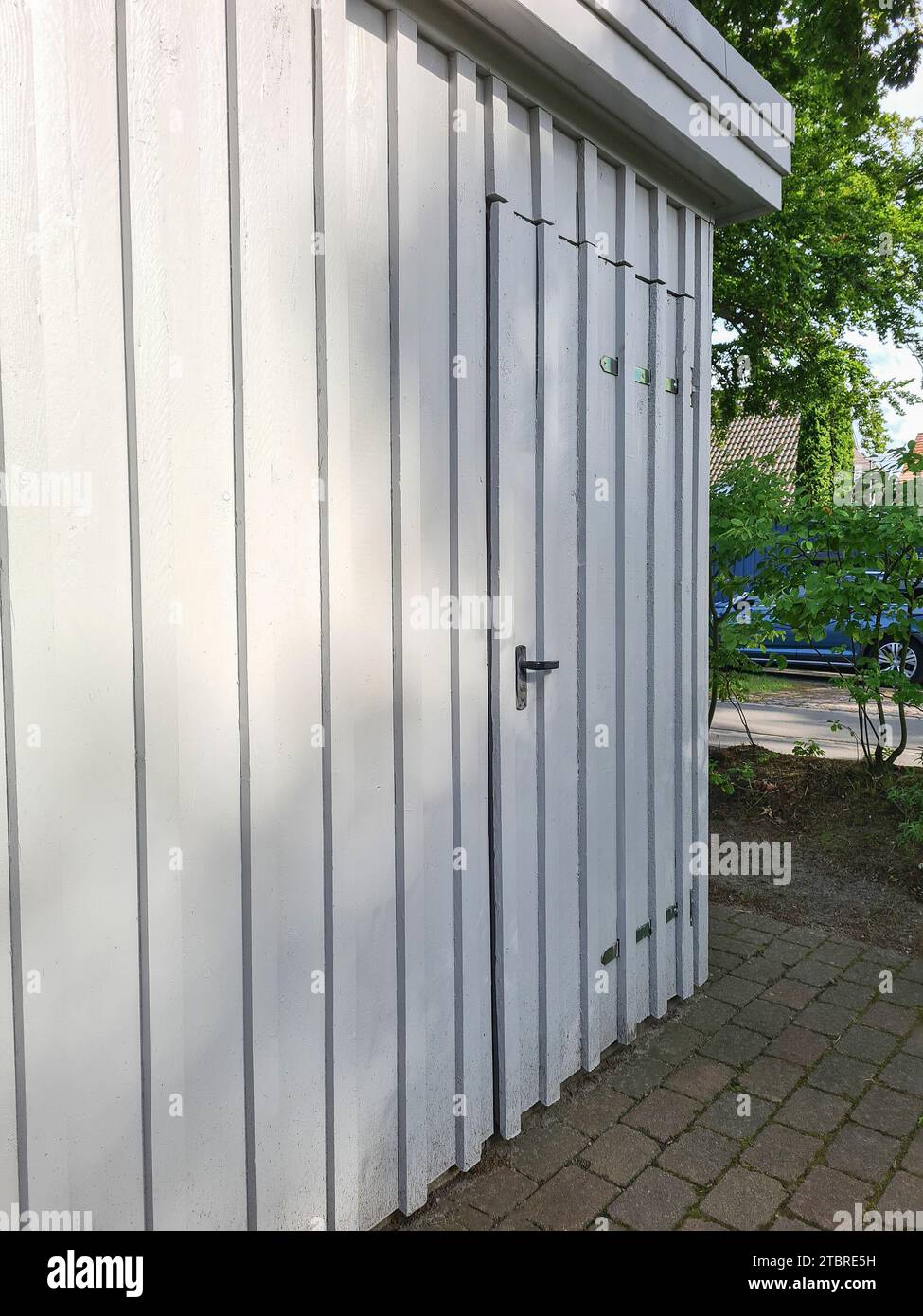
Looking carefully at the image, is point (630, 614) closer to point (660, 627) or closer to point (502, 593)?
point (660, 627)

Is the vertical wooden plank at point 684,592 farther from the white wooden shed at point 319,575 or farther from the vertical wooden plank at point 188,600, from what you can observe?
the vertical wooden plank at point 188,600

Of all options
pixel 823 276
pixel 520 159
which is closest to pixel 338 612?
pixel 520 159

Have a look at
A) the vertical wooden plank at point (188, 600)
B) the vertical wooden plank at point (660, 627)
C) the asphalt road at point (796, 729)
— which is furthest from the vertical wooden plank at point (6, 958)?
the asphalt road at point (796, 729)

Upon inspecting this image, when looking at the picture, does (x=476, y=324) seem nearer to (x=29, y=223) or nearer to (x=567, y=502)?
(x=567, y=502)

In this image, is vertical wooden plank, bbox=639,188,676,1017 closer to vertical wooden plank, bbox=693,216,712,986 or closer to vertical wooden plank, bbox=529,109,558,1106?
vertical wooden plank, bbox=693,216,712,986

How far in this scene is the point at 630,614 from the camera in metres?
3.32

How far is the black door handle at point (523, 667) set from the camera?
2.76 metres

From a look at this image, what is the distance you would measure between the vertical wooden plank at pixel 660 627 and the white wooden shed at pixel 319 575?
0.06 m

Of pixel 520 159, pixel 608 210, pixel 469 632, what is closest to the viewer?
pixel 469 632

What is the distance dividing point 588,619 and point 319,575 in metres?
1.25

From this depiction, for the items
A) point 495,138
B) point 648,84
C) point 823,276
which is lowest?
point 495,138

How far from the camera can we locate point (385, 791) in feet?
7.57

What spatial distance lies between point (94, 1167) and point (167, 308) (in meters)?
1.73

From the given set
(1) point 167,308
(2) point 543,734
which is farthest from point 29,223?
(2) point 543,734
